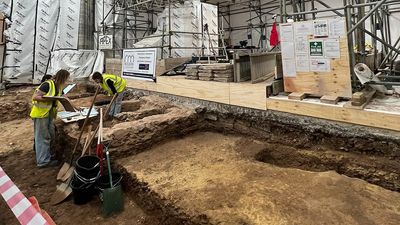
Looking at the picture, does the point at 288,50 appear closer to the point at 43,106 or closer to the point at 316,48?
the point at 316,48

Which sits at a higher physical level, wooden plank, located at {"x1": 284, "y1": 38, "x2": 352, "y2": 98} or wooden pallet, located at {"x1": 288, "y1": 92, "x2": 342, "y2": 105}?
wooden plank, located at {"x1": 284, "y1": 38, "x2": 352, "y2": 98}

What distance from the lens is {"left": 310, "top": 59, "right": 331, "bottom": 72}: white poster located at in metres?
3.81

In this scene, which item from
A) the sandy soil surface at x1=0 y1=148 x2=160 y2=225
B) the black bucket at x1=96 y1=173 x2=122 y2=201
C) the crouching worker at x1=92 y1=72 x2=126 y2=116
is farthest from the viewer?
the crouching worker at x1=92 y1=72 x2=126 y2=116

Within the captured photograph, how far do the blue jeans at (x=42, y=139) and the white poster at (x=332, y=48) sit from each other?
16.0ft

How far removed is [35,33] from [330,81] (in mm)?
11188

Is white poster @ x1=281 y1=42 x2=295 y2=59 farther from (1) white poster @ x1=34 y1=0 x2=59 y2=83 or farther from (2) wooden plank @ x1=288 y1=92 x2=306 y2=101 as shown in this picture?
(1) white poster @ x1=34 y1=0 x2=59 y2=83

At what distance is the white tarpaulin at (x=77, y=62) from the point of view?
938 cm

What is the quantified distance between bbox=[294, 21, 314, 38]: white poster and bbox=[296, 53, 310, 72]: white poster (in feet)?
1.02

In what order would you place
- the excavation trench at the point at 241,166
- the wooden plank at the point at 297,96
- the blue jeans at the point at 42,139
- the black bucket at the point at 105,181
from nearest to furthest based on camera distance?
1. the excavation trench at the point at 241,166
2. the black bucket at the point at 105,181
3. the wooden plank at the point at 297,96
4. the blue jeans at the point at 42,139

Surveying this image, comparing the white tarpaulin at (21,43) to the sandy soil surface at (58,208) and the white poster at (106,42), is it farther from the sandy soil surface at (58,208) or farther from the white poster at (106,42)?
the sandy soil surface at (58,208)

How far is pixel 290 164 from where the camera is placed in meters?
3.93

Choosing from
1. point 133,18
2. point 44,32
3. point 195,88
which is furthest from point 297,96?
point 44,32

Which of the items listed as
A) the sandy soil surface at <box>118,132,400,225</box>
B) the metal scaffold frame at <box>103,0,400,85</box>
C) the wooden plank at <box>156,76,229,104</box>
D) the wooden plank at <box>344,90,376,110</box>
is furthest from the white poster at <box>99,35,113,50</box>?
the wooden plank at <box>344,90,376,110</box>

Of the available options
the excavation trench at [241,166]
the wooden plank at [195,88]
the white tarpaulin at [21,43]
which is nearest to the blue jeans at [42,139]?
the excavation trench at [241,166]
